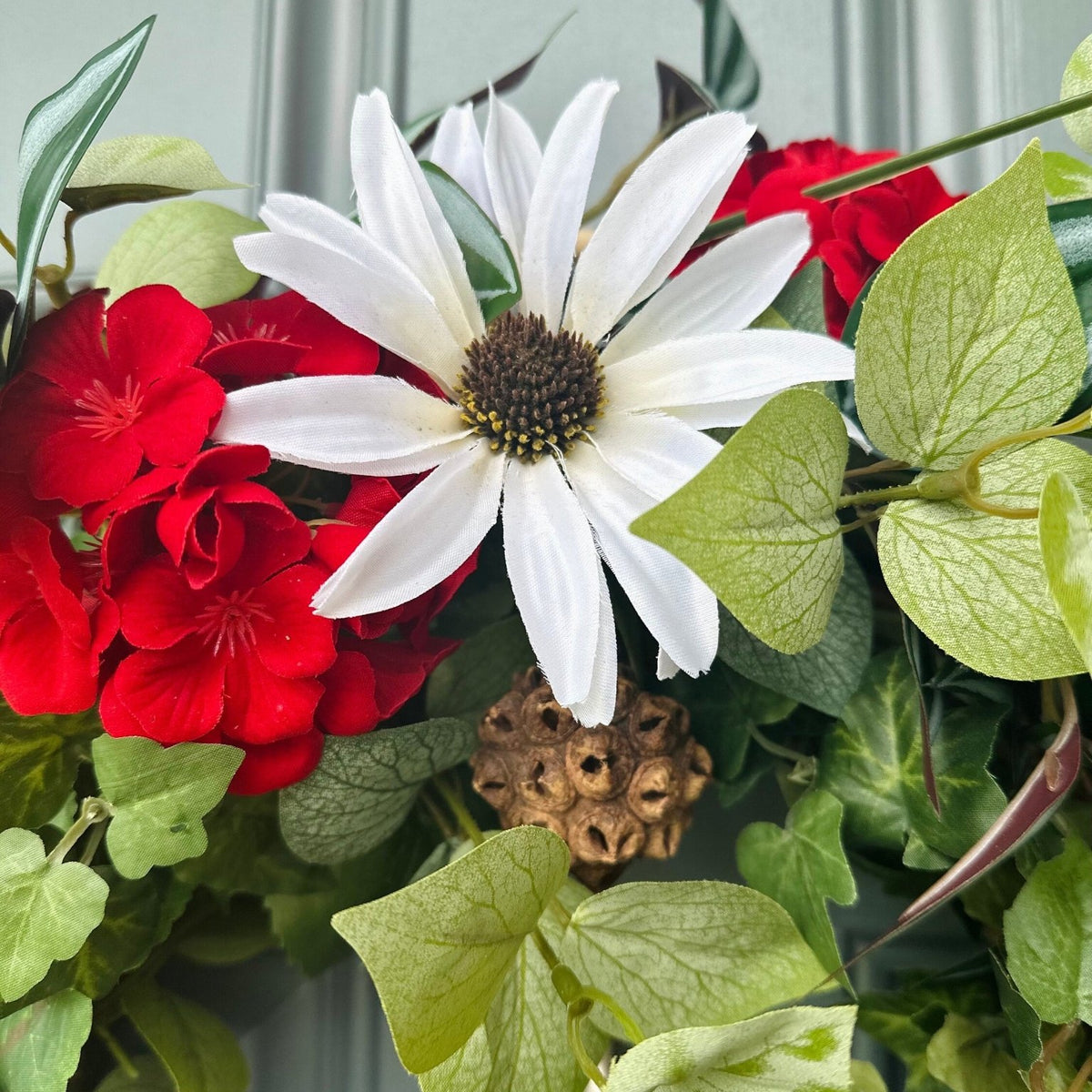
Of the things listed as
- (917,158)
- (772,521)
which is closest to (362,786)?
(772,521)

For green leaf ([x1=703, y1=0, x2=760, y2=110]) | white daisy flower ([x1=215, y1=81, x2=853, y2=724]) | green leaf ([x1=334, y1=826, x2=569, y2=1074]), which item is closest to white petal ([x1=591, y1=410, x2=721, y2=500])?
white daisy flower ([x1=215, y1=81, x2=853, y2=724])

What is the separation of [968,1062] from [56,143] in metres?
0.44

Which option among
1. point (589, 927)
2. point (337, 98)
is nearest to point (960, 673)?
point (589, 927)

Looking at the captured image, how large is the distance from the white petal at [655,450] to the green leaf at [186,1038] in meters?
0.27

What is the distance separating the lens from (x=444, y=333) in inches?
11.8

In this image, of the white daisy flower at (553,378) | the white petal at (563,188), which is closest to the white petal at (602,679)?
the white daisy flower at (553,378)

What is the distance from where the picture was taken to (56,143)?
29cm

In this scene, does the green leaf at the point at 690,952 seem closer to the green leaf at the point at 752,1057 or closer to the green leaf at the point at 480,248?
the green leaf at the point at 752,1057

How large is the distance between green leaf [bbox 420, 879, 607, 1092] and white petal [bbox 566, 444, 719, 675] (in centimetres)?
11

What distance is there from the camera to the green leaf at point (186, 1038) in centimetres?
36

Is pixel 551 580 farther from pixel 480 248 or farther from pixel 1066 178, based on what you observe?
pixel 1066 178

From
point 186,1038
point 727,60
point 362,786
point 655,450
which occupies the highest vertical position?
point 727,60

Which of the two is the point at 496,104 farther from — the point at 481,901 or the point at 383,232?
the point at 481,901

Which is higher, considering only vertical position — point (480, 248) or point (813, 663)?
point (480, 248)
